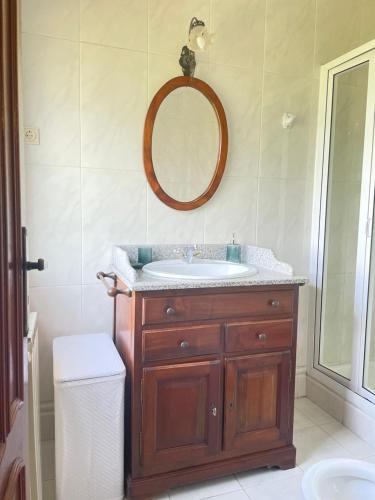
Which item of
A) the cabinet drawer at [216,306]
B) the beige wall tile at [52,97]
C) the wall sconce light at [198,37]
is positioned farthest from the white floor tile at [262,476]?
the wall sconce light at [198,37]

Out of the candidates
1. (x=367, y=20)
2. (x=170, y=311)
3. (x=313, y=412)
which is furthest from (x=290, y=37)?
(x=313, y=412)

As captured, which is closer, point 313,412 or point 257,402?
point 257,402

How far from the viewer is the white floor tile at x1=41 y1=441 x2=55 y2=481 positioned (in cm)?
171

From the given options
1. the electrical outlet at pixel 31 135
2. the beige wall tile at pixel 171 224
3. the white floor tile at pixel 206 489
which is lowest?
the white floor tile at pixel 206 489

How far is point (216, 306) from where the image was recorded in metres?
1.60

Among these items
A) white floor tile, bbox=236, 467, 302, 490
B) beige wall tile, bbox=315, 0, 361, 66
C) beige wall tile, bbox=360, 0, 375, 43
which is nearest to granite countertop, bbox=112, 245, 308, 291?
white floor tile, bbox=236, 467, 302, 490

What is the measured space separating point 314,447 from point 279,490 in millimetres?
390

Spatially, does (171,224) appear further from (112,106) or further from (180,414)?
(180,414)

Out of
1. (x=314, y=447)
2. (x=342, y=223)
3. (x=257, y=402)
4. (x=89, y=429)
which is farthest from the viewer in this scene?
(x=342, y=223)

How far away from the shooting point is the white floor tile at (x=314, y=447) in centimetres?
187

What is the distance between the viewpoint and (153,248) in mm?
2053

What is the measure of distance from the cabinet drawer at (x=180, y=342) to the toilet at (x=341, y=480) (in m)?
0.64

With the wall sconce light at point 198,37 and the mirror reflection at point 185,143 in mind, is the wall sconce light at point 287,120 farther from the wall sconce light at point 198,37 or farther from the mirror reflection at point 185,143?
the wall sconce light at point 198,37

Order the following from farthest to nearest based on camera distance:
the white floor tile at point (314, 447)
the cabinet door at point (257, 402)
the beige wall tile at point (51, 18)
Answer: the white floor tile at point (314, 447) → the beige wall tile at point (51, 18) → the cabinet door at point (257, 402)
